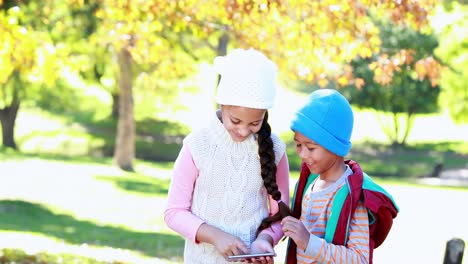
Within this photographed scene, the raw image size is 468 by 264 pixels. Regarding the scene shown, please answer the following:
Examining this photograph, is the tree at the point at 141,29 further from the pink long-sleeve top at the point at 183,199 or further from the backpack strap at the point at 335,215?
the backpack strap at the point at 335,215

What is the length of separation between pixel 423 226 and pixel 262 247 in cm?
1848

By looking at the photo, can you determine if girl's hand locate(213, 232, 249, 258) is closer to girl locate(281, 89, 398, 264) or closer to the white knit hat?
girl locate(281, 89, 398, 264)

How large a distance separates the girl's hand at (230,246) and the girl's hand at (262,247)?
0.13ft

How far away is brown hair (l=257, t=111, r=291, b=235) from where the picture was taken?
3484mm

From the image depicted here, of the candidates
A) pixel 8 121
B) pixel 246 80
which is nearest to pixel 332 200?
pixel 246 80

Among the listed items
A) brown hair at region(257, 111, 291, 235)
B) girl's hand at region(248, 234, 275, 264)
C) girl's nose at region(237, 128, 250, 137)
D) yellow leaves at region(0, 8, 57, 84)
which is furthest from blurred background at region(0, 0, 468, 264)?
girl's hand at region(248, 234, 275, 264)

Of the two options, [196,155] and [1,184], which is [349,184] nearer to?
[196,155]

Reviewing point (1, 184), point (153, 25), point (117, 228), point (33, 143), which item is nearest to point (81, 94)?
point (33, 143)

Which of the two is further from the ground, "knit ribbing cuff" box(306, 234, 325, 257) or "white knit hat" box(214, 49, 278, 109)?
"white knit hat" box(214, 49, 278, 109)

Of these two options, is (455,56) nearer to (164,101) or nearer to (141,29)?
(164,101)

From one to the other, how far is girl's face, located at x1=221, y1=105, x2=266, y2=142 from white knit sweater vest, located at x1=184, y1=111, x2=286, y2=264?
3.5 inches

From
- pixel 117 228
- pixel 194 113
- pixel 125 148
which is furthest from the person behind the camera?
pixel 194 113

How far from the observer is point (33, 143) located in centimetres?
3769

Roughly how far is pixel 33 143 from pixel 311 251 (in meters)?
35.7
